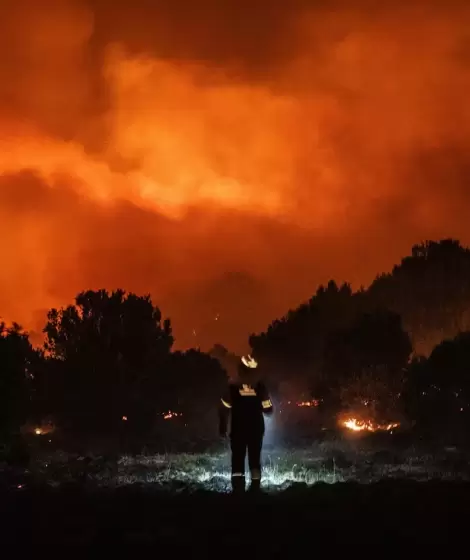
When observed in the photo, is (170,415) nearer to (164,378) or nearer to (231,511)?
(164,378)

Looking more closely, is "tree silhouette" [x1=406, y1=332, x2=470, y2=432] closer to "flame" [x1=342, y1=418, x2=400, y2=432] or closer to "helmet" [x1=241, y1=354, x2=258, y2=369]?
"flame" [x1=342, y1=418, x2=400, y2=432]

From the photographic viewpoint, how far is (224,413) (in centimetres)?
1284

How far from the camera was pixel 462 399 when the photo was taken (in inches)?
1250

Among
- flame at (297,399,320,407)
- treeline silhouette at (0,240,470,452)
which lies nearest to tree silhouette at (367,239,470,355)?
flame at (297,399,320,407)

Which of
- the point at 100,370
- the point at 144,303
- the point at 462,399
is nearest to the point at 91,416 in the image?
the point at 100,370

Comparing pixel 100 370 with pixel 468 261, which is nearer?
pixel 100 370

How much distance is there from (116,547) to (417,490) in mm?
5237

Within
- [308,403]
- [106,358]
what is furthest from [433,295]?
[106,358]

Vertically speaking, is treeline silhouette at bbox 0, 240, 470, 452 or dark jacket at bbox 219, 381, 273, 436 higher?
treeline silhouette at bbox 0, 240, 470, 452

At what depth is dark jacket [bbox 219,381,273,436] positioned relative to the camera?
510 inches

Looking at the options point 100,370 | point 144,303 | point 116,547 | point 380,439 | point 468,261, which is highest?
point 468,261

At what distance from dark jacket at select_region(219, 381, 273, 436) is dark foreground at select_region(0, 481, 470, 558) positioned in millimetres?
1505

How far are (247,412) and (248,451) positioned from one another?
636 mm

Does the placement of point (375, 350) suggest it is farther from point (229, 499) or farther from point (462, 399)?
point (229, 499)
